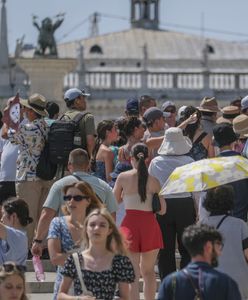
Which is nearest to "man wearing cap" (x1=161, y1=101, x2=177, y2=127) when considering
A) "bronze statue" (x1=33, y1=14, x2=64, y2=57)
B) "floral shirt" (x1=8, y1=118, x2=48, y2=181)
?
"floral shirt" (x1=8, y1=118, x2=48, y2=181)

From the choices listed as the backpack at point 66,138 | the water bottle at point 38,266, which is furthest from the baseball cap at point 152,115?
the water bottle at point 38,266

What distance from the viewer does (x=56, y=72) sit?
67.8 m

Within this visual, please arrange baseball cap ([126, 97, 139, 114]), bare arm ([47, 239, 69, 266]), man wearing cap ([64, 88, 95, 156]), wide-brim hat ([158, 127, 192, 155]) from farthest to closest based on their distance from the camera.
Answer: baseball cap ([126, 97, 139, 114])
man wearing cap ([64, 88, 95, 156])
wide-brim hat ([158, 127, 192, 155])
bare arm ([47, 239, 69, 266])

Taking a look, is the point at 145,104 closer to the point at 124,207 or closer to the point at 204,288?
the point at 124,207

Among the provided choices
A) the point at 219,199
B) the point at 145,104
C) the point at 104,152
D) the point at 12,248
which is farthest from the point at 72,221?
the point at 145,104

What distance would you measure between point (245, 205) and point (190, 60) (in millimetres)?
81573

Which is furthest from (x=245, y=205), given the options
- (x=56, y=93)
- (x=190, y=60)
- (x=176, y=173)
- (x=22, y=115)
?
(x=190, y=60)

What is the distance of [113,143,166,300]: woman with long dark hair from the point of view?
46.3ft

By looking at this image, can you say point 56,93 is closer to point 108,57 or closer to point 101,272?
point 108,57

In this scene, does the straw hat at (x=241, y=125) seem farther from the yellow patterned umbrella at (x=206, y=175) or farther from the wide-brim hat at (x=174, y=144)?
the yellow patterned umbrella at (x=206, y=175)

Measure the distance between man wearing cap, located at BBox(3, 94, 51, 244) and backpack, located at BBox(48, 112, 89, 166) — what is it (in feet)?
0.95

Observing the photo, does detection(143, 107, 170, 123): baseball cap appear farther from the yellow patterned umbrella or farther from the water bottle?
the yellow patterned umbrella

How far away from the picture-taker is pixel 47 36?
7112 cm

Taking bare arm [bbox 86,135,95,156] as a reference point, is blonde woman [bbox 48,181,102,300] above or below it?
below
